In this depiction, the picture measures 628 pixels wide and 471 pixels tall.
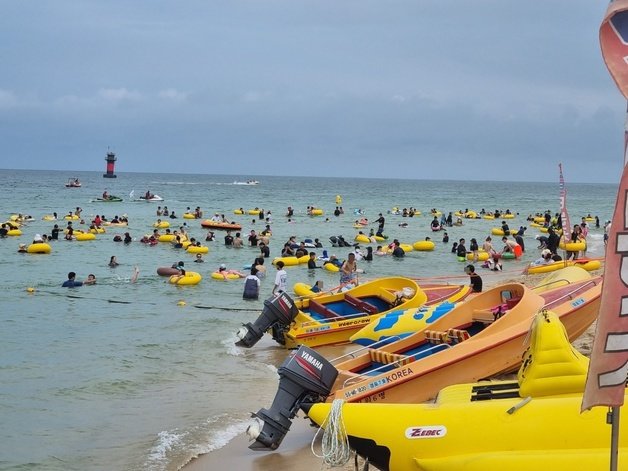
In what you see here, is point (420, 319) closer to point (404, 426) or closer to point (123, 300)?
point (404, 426)

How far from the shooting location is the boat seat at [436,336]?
11.2 meters

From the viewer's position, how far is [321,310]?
52.9 feet

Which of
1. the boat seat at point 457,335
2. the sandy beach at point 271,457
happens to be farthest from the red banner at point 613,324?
the boat seat at point 457,335

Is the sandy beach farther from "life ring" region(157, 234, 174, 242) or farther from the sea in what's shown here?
"life ring" region(157, 234, 174, 242)

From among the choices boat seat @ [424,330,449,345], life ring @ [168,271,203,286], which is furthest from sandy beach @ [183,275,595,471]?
life ring @ [168,271,203,286]

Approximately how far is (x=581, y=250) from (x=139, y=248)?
1959cm

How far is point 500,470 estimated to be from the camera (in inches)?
254

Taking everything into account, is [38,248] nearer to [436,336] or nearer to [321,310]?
[321,310]

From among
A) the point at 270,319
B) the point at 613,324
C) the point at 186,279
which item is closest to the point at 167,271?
the point at 186,279

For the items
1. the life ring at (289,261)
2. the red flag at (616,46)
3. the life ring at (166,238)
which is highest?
the red flag at (616,46)

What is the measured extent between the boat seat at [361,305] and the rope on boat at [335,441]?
8.63m

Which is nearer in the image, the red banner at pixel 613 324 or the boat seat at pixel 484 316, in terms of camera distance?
the red banner at pixel 613 324

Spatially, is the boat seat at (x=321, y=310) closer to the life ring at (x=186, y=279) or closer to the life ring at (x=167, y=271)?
the life ring at (x=186, y=279)

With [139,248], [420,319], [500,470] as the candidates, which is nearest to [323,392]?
[500,470]
